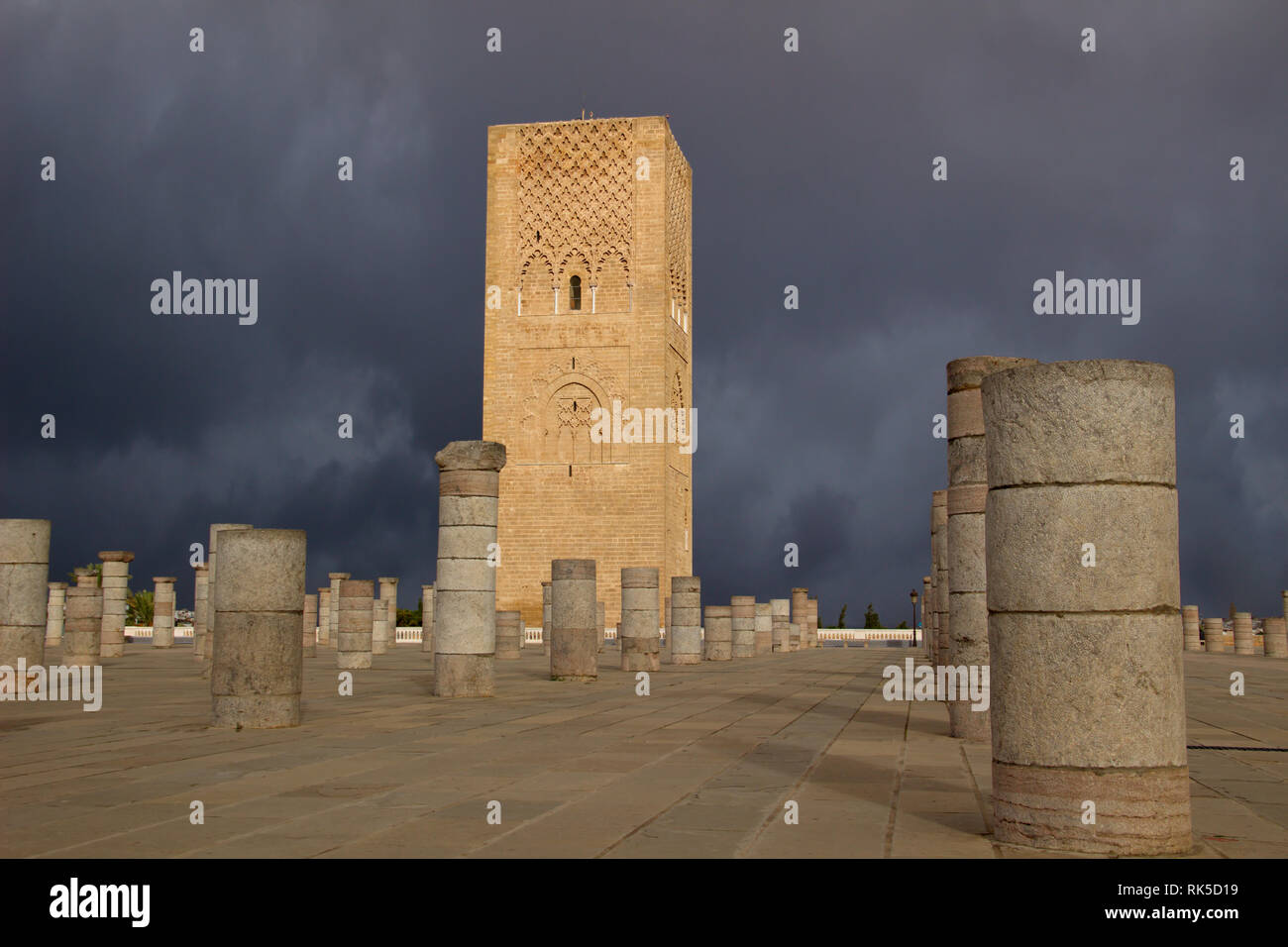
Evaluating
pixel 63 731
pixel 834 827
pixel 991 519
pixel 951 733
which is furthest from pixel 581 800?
pixel 63 731

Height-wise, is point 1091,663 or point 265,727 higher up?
point 1091,663

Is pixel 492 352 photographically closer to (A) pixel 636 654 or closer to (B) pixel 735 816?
(A) pixel 636 654

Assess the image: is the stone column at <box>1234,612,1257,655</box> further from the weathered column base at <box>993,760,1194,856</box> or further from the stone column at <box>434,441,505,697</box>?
the weathered column base at <box>993,760,1194,856</box>

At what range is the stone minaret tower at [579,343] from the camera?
115 feet

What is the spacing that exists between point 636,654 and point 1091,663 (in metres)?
13.8

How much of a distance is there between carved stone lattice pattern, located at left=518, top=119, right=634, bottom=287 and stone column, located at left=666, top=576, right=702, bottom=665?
54.5ft

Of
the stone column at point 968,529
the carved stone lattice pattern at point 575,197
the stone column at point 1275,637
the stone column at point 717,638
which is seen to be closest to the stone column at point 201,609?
the stone column at point 717,638

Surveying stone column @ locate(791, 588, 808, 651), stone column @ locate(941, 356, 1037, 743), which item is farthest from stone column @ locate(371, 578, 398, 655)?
stone column @ locate(941, 356, 1037, 743)

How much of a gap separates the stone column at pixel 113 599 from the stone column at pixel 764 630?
46.1 feet

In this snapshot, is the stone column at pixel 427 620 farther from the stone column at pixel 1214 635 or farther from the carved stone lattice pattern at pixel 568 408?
the stone column at pixel 1214 635

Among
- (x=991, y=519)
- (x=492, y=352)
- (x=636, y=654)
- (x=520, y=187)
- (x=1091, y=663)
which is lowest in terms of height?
(x=636, y=654)

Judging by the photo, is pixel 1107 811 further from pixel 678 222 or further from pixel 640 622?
pixel 678 222

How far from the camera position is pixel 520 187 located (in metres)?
36.6

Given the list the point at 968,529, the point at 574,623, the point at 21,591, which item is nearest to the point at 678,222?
the point at 574,623
